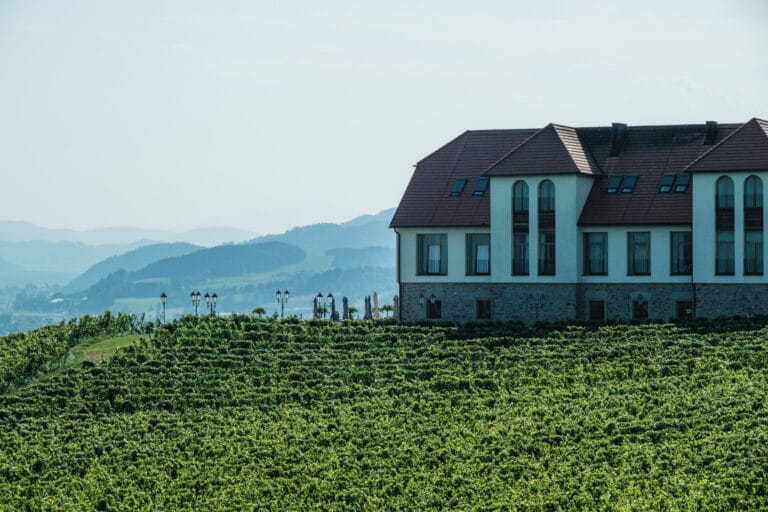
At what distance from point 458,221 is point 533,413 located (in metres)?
18.9

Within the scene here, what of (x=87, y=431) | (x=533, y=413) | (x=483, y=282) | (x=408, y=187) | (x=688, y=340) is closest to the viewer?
(x=533, y=413)

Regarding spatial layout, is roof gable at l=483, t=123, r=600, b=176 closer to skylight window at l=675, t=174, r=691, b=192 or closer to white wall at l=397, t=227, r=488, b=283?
white wall at l=397, t=227, r=488, b=283

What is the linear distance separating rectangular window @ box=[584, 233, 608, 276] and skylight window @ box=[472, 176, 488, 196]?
5396 millimetres

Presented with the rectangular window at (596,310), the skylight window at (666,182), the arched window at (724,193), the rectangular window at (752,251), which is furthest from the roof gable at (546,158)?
the rectangular window at (752,251)

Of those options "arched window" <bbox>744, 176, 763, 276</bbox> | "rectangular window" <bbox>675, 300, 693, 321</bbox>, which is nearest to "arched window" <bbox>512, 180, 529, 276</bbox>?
"rectangular window" <bbox>675, 300, 693, 321</bbox>

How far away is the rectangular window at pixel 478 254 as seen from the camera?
59.0 meters

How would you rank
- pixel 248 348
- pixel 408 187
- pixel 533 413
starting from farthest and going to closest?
pixel 408 187 < pixel 248 348 < pixel 533 413

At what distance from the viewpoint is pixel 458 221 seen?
2334 inches

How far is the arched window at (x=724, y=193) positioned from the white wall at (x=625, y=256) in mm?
2033

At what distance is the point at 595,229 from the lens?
57281 millimetres

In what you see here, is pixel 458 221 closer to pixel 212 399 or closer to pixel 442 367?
pixel 442 367

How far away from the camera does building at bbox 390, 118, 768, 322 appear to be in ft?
178

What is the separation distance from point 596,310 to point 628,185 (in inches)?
227

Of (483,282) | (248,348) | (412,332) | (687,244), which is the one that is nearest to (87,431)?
(248,348)
